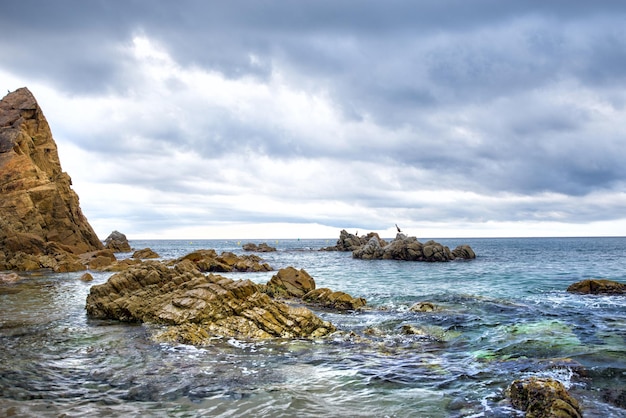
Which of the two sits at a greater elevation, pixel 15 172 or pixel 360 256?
pixel 15 172

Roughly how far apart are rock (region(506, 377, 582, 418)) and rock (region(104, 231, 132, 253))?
109667 millimetres

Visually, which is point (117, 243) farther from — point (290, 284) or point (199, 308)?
point (199, 308)

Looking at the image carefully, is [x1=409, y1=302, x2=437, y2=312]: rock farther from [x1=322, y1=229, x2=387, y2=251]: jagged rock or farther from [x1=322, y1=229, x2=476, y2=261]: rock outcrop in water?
[x1=322, y1=229, x2=387, y2=251]: jagged rock

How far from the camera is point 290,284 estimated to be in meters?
27.8

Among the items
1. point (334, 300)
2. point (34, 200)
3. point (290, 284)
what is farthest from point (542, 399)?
point (34, 200)

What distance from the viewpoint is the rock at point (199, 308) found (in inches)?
615

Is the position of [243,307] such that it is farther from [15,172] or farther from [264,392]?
[15,172]

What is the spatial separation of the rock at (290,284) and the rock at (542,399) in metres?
18.6

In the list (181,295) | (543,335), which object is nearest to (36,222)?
(181,295)

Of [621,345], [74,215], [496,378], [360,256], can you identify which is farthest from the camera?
[360,256]

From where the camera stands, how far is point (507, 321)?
1841 cm

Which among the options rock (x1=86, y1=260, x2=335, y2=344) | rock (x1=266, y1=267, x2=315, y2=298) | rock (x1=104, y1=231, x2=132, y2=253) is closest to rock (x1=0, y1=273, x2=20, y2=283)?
rock (x1=86, y1=260, x2=335, y2=344)

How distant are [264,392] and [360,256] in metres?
70.0

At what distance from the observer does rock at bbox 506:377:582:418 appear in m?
7.66
